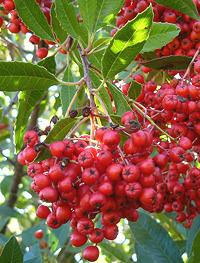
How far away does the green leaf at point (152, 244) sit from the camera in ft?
9.28

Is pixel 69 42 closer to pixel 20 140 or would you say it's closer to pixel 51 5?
pixel 51 5

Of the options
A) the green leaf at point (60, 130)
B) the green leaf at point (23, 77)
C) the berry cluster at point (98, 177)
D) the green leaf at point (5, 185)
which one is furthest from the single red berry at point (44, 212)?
the green leaf at point (5, 185)

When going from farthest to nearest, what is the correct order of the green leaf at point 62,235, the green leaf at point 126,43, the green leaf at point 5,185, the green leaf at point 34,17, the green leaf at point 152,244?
the green leaf at point 5,185
the green leaf at point 62,235
the green leaf at point 152,244
the green leaf at point 34,17
the green leaf at point 126,43

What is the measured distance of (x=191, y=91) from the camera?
2369 millimetres

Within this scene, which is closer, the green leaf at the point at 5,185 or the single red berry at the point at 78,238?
the single red berry at the point at 78,238

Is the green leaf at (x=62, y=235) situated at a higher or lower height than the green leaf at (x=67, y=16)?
lower

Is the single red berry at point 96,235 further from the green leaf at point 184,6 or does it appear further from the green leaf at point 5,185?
the green leaf at point 5,185

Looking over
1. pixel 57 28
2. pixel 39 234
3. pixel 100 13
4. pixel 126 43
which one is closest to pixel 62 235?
pixel 39 234

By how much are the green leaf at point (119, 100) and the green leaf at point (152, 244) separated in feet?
2.77

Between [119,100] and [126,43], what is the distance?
0.30 meters

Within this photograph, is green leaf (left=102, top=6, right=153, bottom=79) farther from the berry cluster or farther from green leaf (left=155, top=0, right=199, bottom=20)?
green leaf (left=155, top=0, right=199, bottom=20)

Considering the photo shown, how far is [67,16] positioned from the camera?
8.18ft

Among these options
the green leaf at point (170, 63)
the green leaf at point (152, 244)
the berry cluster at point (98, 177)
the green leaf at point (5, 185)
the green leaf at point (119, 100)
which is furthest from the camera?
the green leaf at point (5, 185)

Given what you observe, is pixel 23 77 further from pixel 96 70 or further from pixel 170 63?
pixel 170 63
